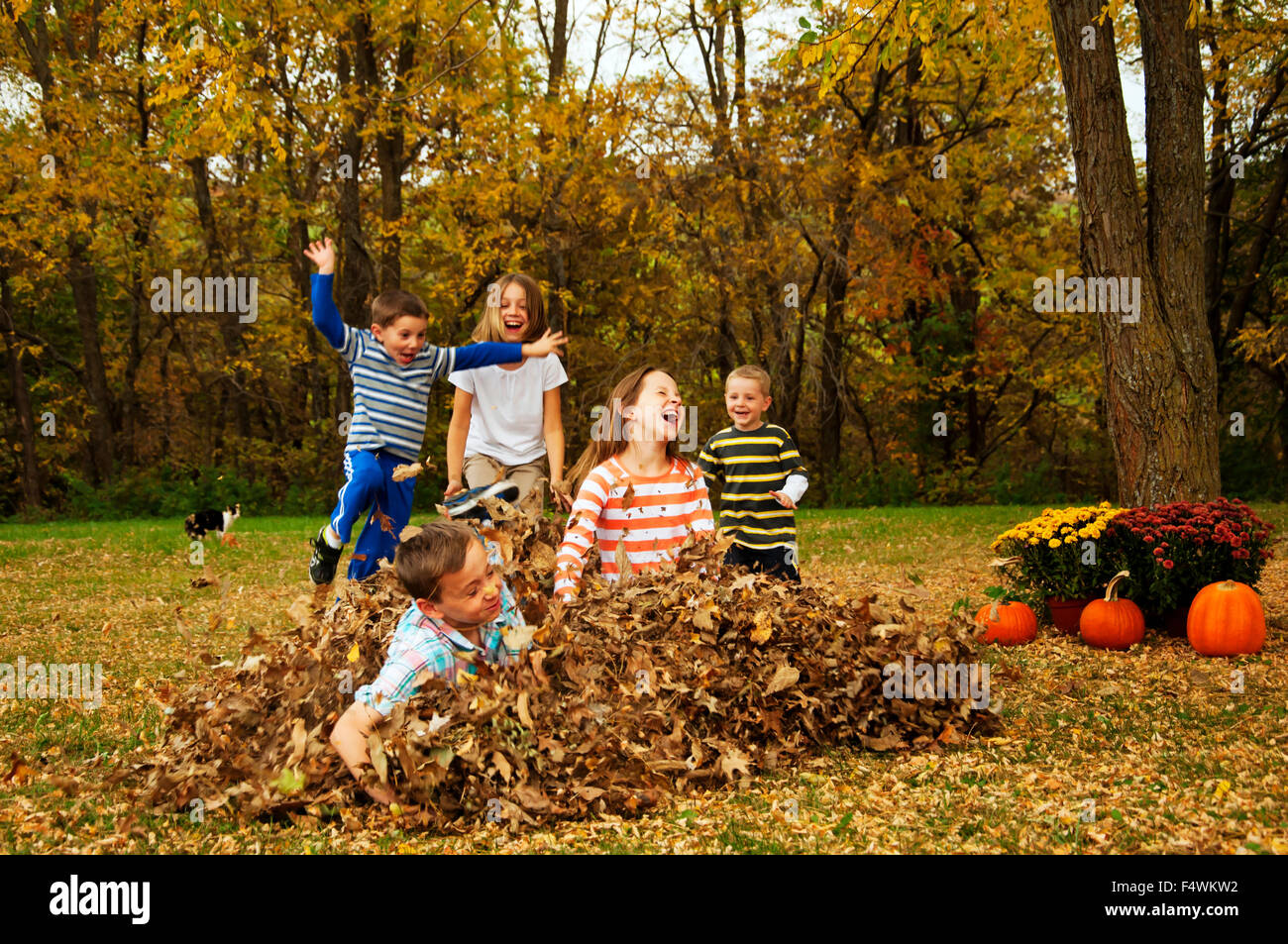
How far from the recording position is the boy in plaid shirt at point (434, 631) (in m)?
3.35

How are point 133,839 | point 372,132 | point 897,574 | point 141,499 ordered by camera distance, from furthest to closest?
point 141,499 → point 372,132 → point 897,574 → point 133,839

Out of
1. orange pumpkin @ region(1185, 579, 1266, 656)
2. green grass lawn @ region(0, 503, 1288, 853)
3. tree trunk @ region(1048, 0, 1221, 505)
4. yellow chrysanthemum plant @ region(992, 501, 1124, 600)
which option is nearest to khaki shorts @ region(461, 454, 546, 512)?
green grass lawn @ region(0, 503, 1288, 853)

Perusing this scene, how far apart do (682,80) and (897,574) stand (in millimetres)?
12731

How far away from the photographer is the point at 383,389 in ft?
17.0

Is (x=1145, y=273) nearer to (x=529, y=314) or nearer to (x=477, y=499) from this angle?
(x=529, y=314)

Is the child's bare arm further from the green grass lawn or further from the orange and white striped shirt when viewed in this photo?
the orange and white striped shirt

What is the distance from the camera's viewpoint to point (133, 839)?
10.3 feet

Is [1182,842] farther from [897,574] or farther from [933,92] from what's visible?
[933,92]

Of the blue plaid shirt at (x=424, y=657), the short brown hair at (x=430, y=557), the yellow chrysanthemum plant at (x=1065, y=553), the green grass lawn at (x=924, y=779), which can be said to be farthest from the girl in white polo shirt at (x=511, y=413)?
the yellow chrysanthemum plant at (x=1065, y=553)

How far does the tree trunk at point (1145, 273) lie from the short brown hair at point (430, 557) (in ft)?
17.2

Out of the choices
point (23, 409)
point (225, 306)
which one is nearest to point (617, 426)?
point (225, 306)

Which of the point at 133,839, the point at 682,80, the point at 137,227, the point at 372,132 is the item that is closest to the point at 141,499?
the point at 137,227

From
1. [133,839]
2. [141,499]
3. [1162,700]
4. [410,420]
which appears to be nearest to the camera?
[133,839]

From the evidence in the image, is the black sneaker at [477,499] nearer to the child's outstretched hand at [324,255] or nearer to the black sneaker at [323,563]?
the black sneaker at [323,563]
